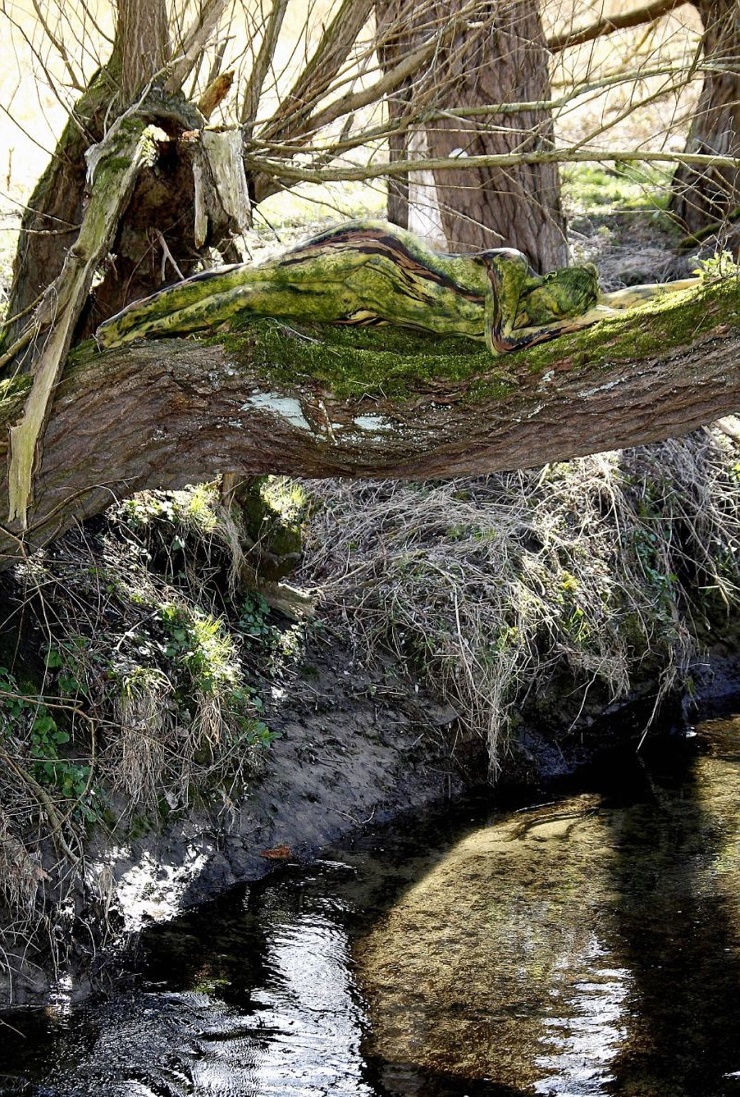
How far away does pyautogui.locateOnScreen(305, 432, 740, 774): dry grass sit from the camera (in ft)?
20.1

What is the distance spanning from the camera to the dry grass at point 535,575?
6141 millimetres

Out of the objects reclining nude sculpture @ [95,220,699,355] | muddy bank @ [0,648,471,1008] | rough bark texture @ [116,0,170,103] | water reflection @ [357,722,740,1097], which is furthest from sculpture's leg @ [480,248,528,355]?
muddy bank @ [0,648,471,1008]

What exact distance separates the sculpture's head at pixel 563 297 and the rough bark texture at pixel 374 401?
16cm

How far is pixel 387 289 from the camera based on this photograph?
3.84 m

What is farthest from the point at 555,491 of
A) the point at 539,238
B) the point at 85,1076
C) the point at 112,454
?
the point at 85,1076

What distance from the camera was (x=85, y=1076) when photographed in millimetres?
3520

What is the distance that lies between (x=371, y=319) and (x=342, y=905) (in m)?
2.49

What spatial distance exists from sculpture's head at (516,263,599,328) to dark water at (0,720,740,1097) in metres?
2.39

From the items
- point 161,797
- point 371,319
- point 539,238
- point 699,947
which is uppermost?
point 539,238

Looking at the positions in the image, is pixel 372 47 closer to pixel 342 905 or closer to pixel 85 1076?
pixel 342 905

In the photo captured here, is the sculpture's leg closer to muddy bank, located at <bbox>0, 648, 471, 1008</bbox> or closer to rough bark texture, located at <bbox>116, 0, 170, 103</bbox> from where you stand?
rough bark texture, located at <bbox>116, 0, 170, 103</bbox>

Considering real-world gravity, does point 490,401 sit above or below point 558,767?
above

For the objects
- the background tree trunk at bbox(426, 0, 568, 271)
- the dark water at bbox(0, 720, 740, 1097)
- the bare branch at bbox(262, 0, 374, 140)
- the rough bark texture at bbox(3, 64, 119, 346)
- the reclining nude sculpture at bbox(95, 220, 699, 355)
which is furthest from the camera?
the background tree trunk at bbox(426, 0, 568, 271)

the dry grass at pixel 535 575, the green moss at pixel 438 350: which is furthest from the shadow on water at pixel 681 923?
the green moss at pixel 438 350
